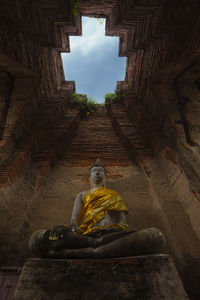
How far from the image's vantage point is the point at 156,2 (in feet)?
13.4

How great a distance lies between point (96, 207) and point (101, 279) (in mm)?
1156

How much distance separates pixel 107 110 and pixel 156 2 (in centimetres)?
410

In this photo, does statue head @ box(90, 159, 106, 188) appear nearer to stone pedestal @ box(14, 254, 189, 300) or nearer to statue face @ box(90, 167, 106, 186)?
statue face @ box(90, 167, 106, 186)

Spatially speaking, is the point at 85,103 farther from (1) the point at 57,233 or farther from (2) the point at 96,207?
(1) the point at 57,233

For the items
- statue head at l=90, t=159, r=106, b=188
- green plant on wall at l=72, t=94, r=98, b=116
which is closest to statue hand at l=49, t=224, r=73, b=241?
statue head at l=90, t=159, r=106, b=188

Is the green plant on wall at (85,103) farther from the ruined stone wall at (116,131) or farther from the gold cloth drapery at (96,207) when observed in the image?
the gold cloth drapery at (96,207)

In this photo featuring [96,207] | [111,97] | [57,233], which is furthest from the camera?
[111,97]

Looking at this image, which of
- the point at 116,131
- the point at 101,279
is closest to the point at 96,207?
the point at 101,279

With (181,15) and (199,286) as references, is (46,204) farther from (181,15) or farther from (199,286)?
(181,15)

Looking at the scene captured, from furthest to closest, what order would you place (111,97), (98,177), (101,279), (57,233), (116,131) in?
(111,97)
(116,131)
(98,177)
(57,233)
(101,279)

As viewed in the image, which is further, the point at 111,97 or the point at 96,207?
the point at 111,97

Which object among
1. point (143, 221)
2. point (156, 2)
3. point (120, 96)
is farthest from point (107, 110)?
point (143, 221)

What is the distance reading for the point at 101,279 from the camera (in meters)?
1.69

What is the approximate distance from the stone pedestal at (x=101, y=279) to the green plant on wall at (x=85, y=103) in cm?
633
